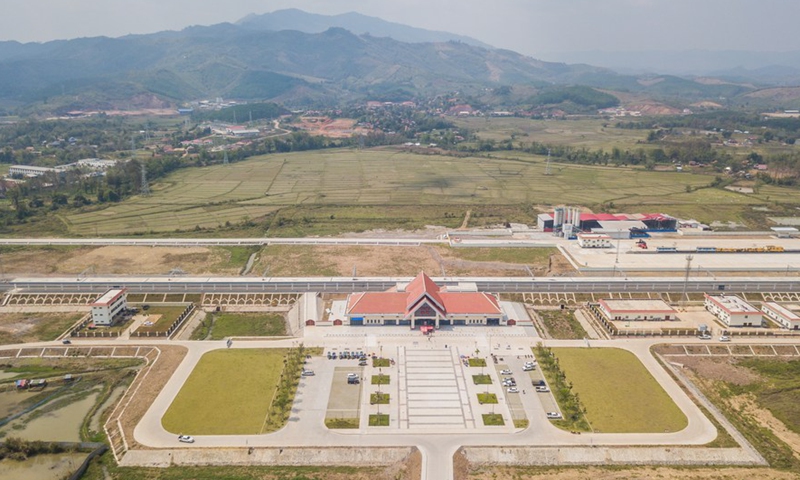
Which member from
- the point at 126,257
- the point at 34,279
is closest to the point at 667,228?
the point at 126,257

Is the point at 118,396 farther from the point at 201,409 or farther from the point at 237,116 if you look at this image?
the point at 237,116

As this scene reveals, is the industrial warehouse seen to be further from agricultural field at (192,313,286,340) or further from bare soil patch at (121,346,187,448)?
bare soil patch at (121,346,187,448)

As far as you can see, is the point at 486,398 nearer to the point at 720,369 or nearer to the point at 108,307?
the point at 720,369

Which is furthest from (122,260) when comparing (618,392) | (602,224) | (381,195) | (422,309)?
(602,224)

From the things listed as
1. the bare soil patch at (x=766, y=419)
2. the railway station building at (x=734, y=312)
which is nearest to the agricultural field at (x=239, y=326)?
the bare soil patch at (x=766, y=419)

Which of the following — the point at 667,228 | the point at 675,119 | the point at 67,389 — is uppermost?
the point at 675,119

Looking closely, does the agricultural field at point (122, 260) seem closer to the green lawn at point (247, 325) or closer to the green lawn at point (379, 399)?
the green lawn at point (247, 325)

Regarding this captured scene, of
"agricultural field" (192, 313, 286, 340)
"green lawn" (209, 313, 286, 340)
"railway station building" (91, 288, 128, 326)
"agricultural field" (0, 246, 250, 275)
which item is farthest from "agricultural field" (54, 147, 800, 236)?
"railway station building" (91, 288, 128, 326)
